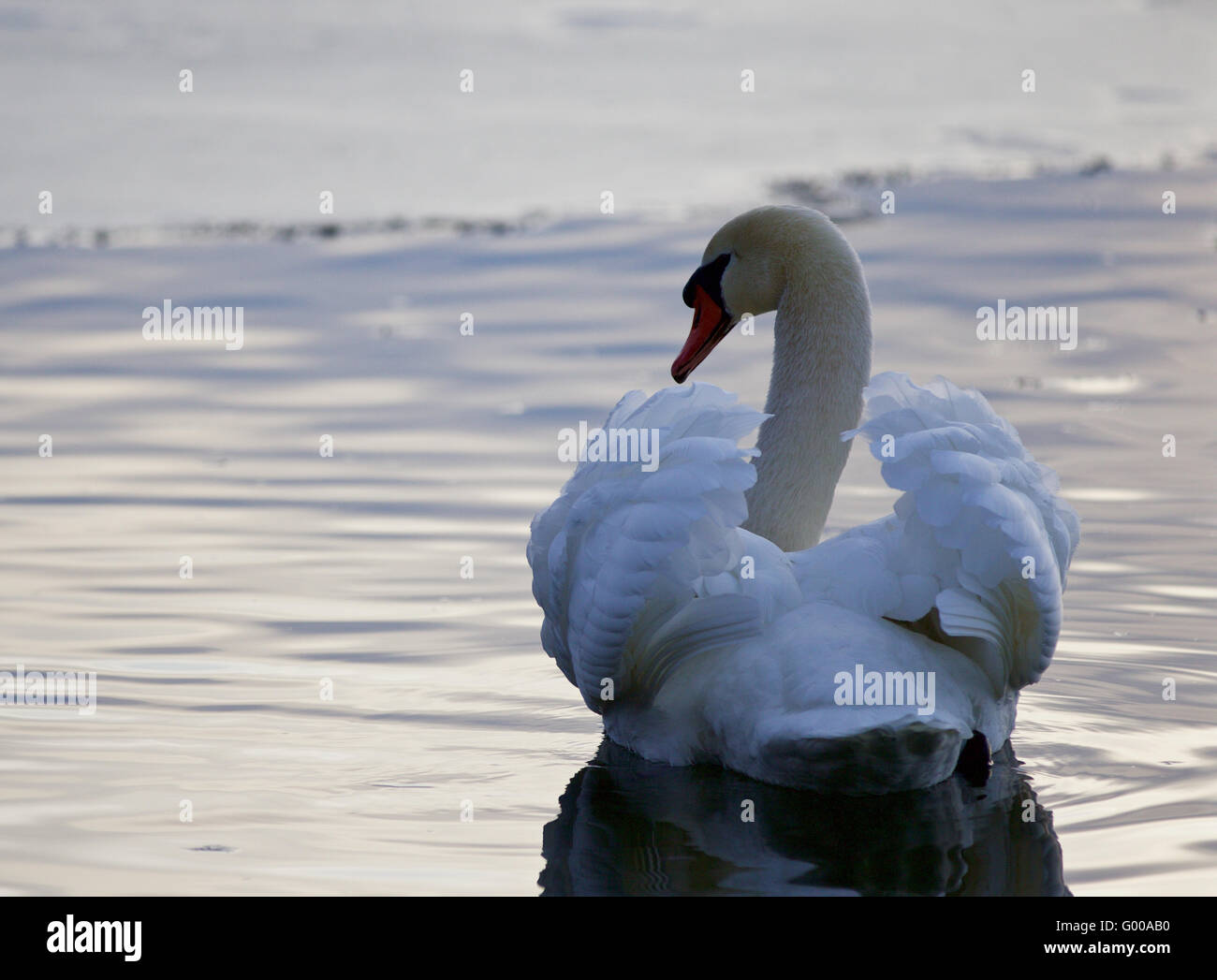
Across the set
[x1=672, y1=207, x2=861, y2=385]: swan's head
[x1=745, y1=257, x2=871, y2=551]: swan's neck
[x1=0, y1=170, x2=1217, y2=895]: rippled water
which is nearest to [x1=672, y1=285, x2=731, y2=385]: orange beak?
[x1=672, y1=207, x2=861, y2=385]: swan's head

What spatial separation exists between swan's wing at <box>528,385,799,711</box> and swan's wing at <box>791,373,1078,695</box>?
0.23m

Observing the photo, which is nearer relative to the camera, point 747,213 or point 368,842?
point 368,842

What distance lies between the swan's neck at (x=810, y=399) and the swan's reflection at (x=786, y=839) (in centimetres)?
108

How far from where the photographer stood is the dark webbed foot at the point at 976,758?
207 inches

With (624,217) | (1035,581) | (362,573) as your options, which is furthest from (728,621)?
(624,217)

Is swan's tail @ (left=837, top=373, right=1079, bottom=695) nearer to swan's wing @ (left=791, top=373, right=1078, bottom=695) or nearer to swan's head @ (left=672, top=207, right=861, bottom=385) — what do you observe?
swan's wing @ (left=791, top=373, right=1078, bottom=695)

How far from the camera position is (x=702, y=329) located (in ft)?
23.0

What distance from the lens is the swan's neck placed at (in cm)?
631

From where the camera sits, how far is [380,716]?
6.11m

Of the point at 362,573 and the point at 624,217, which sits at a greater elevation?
the point at 624,217

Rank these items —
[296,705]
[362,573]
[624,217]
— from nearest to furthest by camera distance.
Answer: [296,705], [362,573], [624,217]

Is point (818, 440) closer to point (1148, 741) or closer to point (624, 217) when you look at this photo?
A: point (1148, 741)

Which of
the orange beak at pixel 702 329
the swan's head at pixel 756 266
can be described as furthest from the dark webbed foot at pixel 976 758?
the orange beak at pixel 702 329
